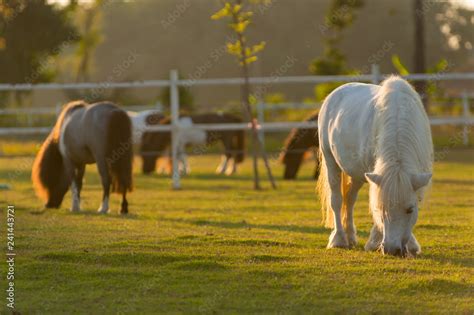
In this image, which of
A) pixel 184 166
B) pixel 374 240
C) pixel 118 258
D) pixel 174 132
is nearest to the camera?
pixel 118 258

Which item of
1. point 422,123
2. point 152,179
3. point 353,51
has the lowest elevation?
point 152,179

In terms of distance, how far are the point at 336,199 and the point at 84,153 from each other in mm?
4408

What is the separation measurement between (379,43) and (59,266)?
234ft

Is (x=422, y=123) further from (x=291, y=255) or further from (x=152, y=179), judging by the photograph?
(x=152, y=179)

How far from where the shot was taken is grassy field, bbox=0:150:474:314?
6141 millimetres

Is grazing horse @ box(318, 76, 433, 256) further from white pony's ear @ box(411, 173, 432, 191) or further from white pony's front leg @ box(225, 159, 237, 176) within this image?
white pony's front leg @ box(225, 159, 237, 176)

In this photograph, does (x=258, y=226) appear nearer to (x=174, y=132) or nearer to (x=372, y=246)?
(x=372, y=246)

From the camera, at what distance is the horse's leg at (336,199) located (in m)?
8.59

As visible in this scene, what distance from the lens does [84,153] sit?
1218 cm

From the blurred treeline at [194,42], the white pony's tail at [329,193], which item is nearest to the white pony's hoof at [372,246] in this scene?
the white pony's tail at [329,193]

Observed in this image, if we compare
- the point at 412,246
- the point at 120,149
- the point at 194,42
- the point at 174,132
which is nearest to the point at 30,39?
the point at 174,132

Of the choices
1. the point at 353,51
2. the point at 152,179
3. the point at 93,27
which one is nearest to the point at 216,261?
the point at 152,179

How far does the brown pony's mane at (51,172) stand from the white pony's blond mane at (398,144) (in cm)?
582

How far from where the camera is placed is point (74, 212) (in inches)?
481
